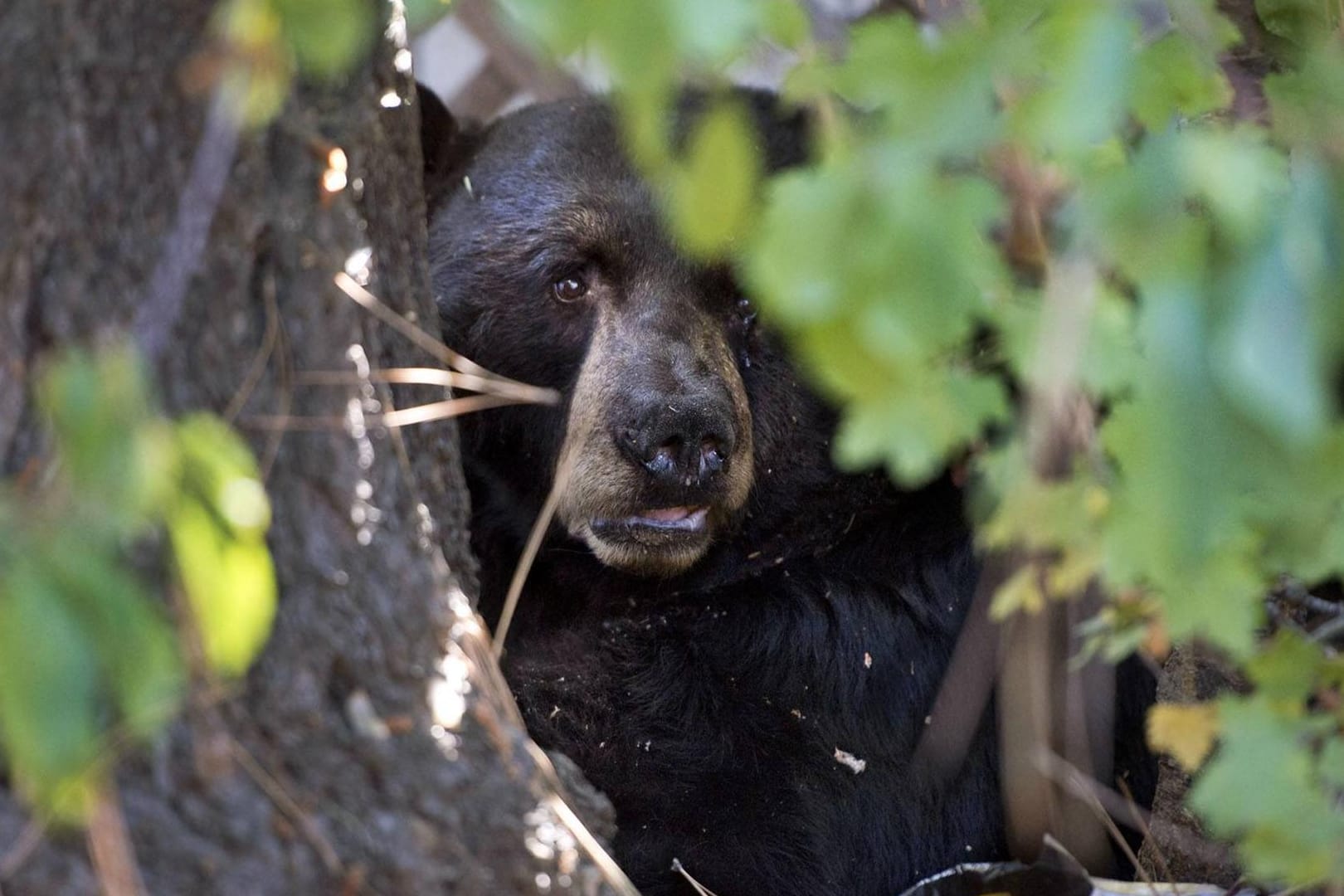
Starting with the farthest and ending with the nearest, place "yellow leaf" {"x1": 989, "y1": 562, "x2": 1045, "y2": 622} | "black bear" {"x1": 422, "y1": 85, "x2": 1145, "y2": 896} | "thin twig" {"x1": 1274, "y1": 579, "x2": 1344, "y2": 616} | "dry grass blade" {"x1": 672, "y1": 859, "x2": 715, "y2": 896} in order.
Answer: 1. "black bear" {"x1": 422, "y1": 85, "x2": 1145, "y2": 896}
2. "dry grass blade" {"x1": 672, "y1": 859, "x2": 715, "y2": 896}
3. "thin twig" {"x1": 1274, "y1": 579, "x2": 1344, "y2": 616}
4. "yellow leaf" {"x1": 989, "y1": 562, "x2": 1045, "y2": 622}

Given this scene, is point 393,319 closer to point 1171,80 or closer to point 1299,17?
point 1171,80

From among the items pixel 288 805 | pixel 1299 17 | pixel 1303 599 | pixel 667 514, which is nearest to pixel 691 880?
pixel 667 514

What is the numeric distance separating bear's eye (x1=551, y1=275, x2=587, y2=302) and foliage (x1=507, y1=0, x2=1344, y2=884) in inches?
74.2

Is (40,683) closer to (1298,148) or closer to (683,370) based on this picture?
(1298,148)

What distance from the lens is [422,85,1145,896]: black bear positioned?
2.72 m

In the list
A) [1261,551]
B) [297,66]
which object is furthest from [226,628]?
[1261,551]

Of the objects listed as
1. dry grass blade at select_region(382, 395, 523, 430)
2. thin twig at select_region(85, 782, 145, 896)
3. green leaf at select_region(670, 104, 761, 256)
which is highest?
green leaf at select_region(670, 104, 761, 256)

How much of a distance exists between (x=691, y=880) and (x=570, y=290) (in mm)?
1396

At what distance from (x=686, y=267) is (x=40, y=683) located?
2.42m

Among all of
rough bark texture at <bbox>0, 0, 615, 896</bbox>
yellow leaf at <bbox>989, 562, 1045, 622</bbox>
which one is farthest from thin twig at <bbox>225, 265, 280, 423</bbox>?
yellow leaf at <bbox>989, 562, 1045, 622</bbox>

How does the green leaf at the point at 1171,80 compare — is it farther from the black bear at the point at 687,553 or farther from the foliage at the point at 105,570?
the black bear at the point at 687,553

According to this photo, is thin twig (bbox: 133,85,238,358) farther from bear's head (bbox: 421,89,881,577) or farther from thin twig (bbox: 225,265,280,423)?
bear's head (bbox: 421,89,881,577)

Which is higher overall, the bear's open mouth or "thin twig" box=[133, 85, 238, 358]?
"thin twig" box=[133, 85, 238, 358]

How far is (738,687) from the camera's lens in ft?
9.38
